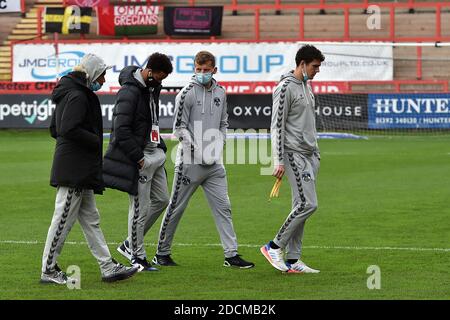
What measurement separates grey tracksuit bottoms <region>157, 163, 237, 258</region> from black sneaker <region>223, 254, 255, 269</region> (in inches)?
1.7

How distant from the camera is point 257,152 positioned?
29.2 m

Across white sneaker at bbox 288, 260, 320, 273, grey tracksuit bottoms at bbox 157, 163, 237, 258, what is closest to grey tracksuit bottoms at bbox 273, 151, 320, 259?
white sneaker at bbox 288, 260, 320, 273

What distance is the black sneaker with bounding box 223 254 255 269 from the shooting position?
11.1 meters

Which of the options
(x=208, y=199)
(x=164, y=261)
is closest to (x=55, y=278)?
(x=164, y=261)

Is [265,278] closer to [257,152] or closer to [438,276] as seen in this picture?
[438,276]

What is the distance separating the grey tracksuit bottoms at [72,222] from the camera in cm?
995

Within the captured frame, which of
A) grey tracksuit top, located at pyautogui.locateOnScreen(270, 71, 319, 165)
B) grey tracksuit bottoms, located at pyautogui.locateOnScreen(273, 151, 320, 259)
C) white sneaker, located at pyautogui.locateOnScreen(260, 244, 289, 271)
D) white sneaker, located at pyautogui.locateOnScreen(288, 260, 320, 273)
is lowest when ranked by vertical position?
white sneaker, located at pyautogui.locateOnScreen(288, 260, 320, 273)

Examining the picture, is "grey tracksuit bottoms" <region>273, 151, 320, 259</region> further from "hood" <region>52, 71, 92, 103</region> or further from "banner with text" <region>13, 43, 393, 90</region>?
"banner with text" <region>13, 43, 393, 90</region>

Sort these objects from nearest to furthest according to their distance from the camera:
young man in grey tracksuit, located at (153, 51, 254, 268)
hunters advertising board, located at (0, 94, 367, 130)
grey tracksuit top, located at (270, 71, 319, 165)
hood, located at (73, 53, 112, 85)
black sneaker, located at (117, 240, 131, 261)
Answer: hood, located at (73, 53, 112, 85)
grey tracksuit top, located at (270, 71, 319, 165)
young man in grey tracksuit, located at (153, 51, 254, 268)
black sneaker, located at (117, 240, 131, 261)
hunters advertising board, located at (0, 94, 367, 130)

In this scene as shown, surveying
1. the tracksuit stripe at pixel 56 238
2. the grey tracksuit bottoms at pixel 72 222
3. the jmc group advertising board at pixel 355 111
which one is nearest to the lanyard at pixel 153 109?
the grey tracksuit bottoms at pixel 72 222

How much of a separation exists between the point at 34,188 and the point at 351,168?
7365 millimetres

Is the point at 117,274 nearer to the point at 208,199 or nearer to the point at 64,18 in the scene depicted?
the point at 208,199

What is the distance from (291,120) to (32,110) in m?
27.3
